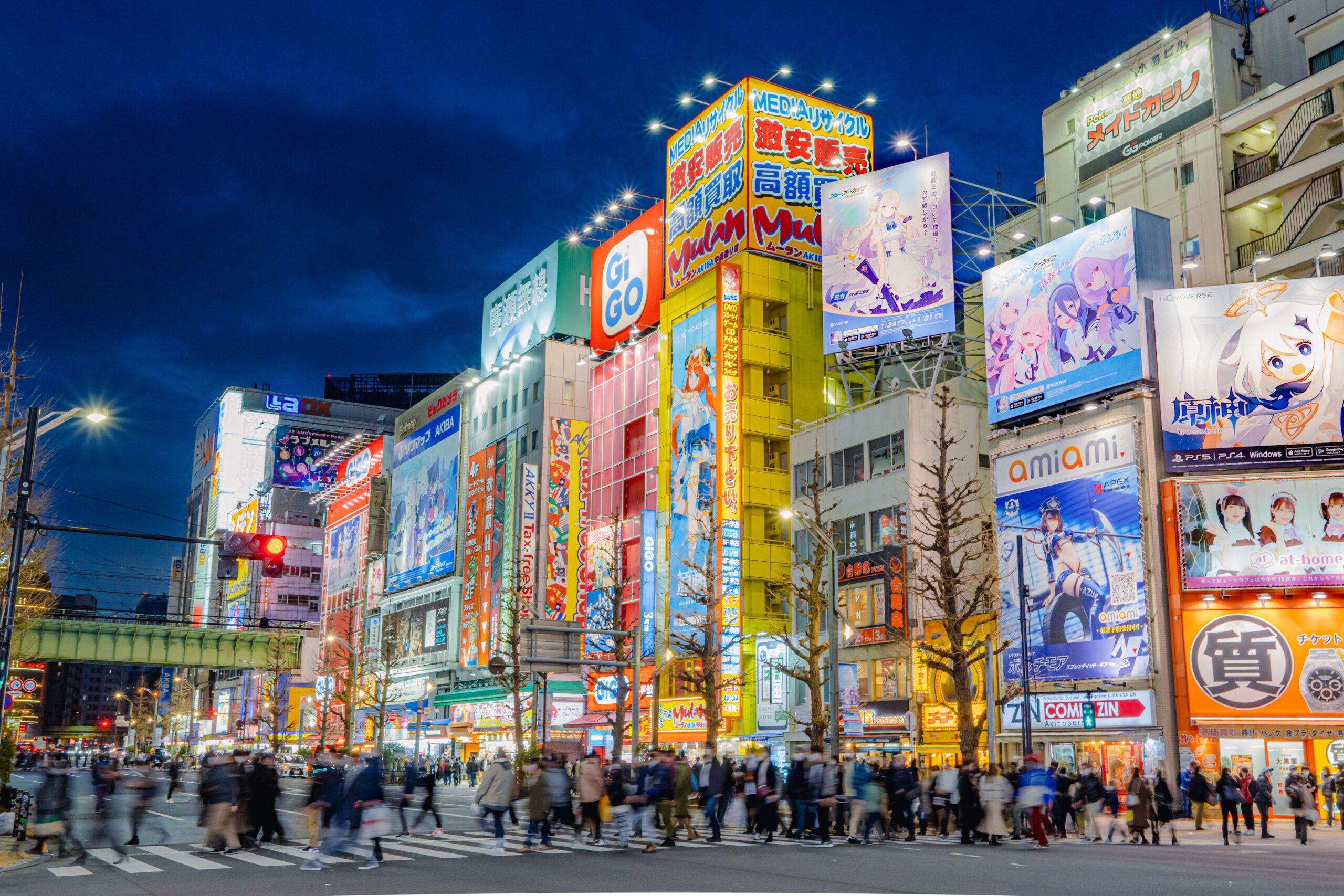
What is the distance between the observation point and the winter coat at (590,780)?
21.6 meters

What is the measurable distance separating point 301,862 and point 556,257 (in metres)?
60.4

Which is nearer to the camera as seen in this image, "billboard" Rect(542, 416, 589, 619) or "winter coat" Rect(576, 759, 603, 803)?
"winter coat" Rect(576, 759, 603, 803)

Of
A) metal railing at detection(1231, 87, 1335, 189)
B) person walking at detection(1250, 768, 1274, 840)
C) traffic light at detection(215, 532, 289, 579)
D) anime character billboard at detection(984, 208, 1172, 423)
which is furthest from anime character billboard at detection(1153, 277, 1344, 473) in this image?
traffic light at detection(215, 532, 289, 579)

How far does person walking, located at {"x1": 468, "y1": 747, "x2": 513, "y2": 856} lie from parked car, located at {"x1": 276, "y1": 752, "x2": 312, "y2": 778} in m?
50.8

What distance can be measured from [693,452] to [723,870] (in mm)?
38768

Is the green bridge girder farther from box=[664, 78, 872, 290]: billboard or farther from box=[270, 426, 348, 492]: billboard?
box=[270, 426, 348, 492]: billboard

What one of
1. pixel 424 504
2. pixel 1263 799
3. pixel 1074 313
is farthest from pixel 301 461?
pixel 1263 799

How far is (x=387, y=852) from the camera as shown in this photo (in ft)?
69.3

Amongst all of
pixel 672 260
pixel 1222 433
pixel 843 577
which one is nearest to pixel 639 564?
pixel 843 577

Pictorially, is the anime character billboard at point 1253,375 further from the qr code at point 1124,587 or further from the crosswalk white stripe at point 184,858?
the crosswalk white stripe at point 184,858

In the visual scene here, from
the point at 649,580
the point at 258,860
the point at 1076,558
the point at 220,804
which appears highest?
the point at 649,580

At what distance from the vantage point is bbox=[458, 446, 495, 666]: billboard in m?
73.3

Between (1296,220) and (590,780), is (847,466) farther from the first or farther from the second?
(590,780)

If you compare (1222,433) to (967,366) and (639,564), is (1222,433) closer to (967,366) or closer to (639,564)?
(967,366)
